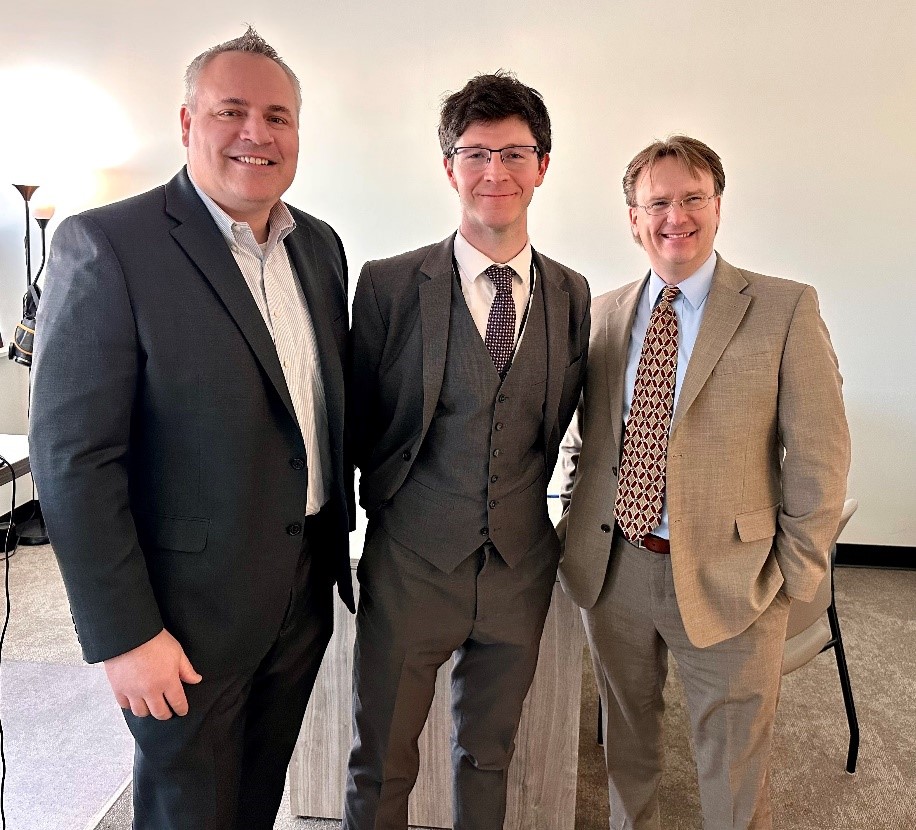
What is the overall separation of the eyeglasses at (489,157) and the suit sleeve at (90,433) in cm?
74

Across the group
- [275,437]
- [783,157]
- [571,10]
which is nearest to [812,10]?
[783,157]

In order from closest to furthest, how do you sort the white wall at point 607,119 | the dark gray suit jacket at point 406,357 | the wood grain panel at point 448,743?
1. the dark gray suit jacket at point 406,357
2. the wood grain panel at point 448,743
3. the white wall at point 607,119

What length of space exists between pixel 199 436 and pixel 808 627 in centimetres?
176

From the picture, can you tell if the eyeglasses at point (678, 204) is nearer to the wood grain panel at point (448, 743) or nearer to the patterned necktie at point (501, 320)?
the patterned necktie at point (501, 320)

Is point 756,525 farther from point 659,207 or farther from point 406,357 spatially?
point 406,357

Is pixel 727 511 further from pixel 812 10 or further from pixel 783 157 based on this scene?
pixel 812 10

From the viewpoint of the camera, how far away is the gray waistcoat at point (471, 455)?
1621mm

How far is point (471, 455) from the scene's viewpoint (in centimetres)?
163

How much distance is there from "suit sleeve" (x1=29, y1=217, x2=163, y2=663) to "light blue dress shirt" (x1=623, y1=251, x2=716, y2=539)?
1042mm

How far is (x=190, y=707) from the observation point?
1.41 metres

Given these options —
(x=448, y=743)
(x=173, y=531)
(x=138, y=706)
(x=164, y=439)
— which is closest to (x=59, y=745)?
(x=448, y=743)

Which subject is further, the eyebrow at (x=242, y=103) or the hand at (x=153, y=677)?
the eyebrow at (x=242, y=103)

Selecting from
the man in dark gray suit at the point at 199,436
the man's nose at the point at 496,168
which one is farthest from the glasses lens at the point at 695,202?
the man in dark gray suit at the point at 199,436

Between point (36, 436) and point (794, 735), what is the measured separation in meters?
2.52
